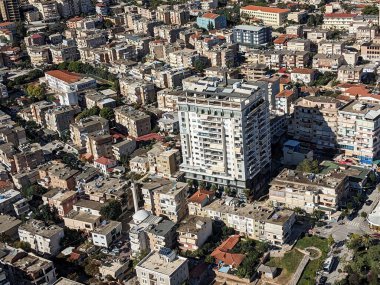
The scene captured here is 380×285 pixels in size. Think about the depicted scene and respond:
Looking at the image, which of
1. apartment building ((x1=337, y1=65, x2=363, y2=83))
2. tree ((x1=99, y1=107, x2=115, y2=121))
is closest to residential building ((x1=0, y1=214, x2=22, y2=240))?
tree ((x1=99, y1=107, x2=115, y2=121))

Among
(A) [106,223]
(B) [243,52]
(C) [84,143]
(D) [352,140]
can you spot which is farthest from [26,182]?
(B) [243,52]

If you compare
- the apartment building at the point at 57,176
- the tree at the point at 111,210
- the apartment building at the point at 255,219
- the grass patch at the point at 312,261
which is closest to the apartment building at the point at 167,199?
the apartment building at the point at 255,219

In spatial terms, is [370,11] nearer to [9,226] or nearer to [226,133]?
[226,133]

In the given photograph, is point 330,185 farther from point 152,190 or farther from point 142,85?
point 142,85

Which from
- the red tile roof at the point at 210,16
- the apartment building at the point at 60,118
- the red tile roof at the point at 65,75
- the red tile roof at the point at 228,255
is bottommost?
the red tile roof at the point at 228,255

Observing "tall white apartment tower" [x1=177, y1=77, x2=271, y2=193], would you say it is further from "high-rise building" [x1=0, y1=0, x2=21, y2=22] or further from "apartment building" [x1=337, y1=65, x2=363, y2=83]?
"high-rise building" [x1=0, y1=0, x2=21, y2=22]

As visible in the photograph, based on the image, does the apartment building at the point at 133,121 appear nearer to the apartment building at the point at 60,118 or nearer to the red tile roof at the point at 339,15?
the apartment building at the point at 60,118

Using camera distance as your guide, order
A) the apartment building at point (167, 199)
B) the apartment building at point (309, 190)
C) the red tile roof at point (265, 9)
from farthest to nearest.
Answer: the red tile roof at point (265, 9) → the apartment building at point (167, 199) → the apartment building at point (309, 190)
